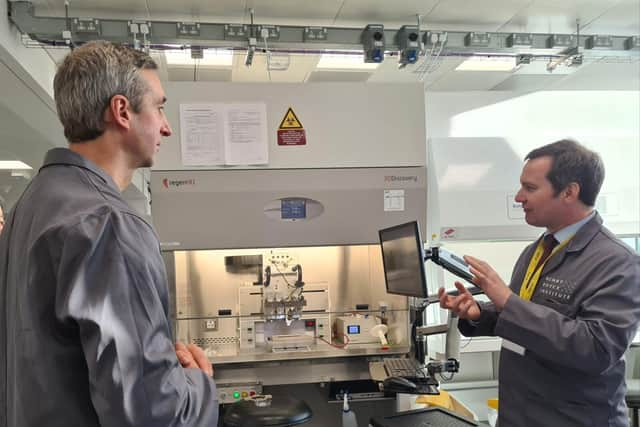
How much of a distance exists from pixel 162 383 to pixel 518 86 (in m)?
4.12

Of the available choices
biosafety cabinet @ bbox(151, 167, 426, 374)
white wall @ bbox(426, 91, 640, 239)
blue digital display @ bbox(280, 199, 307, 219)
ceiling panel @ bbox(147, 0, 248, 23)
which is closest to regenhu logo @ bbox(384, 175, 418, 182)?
biosafety cabinet @ bbox(151, 167, 426, 374)

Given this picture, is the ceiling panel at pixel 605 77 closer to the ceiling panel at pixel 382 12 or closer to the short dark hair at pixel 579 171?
the ceiling panel at pixel 382 12

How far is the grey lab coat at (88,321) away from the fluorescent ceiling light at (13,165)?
289cm

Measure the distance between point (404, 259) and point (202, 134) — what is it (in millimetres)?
937

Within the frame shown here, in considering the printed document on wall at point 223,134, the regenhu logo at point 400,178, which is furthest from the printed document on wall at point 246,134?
the regenhu logo at point 400,178

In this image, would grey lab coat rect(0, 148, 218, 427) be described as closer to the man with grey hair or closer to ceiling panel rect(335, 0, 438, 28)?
the man with grey hair

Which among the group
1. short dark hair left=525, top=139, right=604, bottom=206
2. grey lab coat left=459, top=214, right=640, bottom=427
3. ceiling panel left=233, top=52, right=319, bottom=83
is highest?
ceiling panel left=233, top=52, right=319, bottom=83

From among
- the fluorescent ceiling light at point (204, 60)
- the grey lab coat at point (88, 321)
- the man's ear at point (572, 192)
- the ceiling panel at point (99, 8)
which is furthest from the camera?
the fluorescent ceiling light at point (204, 60)

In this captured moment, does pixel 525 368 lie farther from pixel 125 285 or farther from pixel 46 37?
pixel 46 37

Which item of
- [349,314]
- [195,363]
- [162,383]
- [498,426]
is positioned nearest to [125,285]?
[162,383]

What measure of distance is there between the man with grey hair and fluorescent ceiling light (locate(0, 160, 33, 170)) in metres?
2.81

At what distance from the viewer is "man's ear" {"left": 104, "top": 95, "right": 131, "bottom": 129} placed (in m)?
0.97

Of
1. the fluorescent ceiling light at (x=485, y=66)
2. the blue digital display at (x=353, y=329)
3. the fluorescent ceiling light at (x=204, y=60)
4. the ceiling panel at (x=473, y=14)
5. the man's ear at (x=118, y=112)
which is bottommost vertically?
the blue digital display at (x=353, y=329)

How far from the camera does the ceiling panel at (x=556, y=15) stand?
282 cm
